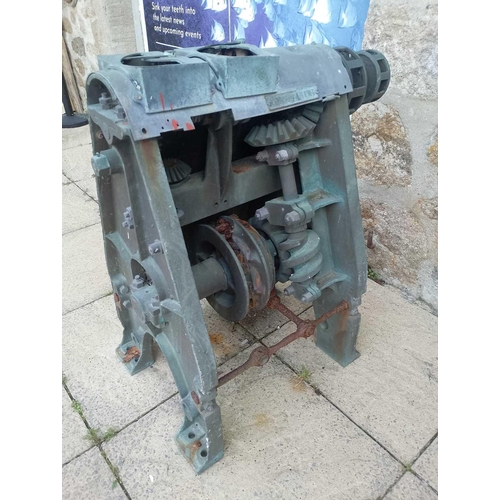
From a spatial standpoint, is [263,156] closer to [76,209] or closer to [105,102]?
[105,102]

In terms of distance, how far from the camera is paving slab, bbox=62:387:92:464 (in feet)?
4.89

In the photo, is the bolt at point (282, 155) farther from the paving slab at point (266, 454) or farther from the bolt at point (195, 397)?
the paving slab at point (266, 454)

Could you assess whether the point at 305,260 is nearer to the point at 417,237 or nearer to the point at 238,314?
the point at 238,314

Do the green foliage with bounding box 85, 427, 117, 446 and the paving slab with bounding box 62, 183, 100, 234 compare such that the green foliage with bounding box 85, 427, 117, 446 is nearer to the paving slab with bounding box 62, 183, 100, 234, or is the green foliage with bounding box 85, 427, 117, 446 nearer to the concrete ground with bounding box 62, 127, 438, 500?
the concrete ground with bounding box 62, 127, 438, 500

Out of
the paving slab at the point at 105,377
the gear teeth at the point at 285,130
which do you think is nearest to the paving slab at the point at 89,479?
the paving slab at the point at 105,377

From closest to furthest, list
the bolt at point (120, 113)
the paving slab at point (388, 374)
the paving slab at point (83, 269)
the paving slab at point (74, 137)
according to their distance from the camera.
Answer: the bolt at point (120, 113) → the paving slab at point (388, 374) → the paving slab at point (83, 269) → the paving slab at point (74, 137)

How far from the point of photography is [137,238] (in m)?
1.27

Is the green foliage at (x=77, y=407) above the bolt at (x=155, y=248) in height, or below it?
below

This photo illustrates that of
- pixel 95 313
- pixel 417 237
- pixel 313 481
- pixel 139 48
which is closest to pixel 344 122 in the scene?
pixel 417 237

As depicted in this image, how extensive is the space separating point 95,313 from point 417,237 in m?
A: 1.58

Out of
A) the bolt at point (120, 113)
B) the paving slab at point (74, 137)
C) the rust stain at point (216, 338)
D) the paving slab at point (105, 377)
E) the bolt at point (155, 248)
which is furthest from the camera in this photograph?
the paving slab at point (74, 137)

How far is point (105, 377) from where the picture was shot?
69.4 inches

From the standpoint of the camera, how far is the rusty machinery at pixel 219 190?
1090 mm

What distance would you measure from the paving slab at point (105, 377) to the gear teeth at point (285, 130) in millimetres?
1018
